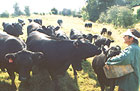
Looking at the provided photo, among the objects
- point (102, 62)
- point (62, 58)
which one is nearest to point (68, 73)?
point (62, 58)

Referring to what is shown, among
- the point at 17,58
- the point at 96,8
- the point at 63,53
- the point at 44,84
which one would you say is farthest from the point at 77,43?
the point at 96,8

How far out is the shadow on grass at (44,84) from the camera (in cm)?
743

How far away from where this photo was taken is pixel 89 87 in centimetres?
798

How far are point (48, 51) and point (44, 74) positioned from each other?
1.81 meters

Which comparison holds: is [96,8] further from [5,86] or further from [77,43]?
[5,86]

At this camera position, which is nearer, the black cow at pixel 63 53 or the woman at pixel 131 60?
the woman at pixel 131 60

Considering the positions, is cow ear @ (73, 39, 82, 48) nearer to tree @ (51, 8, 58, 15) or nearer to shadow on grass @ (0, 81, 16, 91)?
shadow on grass @ (0, 81, 16, 91)

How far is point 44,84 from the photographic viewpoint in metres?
7.82

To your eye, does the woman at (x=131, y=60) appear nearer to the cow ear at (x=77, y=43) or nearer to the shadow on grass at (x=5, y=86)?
the cow ear at (x=77, y=43)

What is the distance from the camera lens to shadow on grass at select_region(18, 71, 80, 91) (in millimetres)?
7434

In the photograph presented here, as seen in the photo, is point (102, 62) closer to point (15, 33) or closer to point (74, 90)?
point (74, 90)

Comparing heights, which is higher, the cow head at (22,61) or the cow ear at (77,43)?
the cow ear at (77,43)

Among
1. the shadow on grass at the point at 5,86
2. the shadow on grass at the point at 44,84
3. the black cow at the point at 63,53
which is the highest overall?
the black cow at the point at 63,53

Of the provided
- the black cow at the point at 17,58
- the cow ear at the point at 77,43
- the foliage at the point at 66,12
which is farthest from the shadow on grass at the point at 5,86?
the foliage at the point at 66,12
